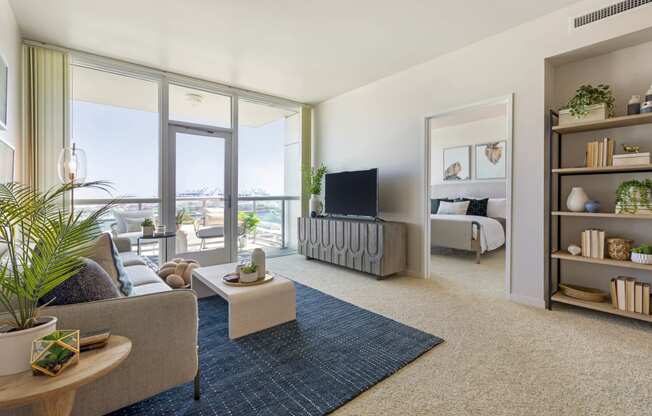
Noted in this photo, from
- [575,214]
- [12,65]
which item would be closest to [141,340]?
[12,65]

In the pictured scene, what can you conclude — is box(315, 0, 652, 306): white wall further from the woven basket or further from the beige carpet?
the beige carpet

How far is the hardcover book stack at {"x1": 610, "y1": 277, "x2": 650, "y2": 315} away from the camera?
2359 mm

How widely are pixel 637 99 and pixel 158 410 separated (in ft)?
12.3

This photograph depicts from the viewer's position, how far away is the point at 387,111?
4195 millimetres

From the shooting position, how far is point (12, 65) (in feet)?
8.98

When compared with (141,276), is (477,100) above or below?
above

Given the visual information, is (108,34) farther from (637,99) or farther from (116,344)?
(637,99)

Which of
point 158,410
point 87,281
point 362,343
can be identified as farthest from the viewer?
point 362,343

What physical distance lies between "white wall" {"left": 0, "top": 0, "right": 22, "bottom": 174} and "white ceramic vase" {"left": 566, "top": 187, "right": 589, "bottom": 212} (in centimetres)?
454

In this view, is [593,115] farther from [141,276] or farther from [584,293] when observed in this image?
[141,276]

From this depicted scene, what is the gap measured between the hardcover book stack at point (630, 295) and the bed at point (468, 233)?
212 cm

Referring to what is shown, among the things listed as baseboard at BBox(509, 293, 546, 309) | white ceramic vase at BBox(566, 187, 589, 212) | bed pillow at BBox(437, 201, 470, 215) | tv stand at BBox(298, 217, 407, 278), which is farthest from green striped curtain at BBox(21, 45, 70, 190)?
bed pillow at BBox(437, 201, 470, 215)

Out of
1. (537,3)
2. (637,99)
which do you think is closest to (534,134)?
(637,99)

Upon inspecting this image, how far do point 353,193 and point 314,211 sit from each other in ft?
2.96
